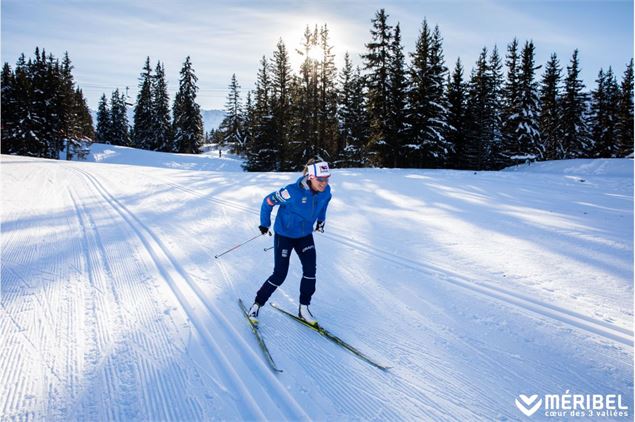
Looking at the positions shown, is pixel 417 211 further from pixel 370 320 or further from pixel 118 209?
pixel 118 209

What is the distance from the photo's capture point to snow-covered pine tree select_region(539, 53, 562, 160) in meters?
40.5

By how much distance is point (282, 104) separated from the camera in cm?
4066

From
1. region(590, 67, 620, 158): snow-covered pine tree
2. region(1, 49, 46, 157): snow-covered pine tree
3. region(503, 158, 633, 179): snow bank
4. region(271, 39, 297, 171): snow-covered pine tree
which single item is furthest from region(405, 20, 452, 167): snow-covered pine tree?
region(1, 49, 46, 157): snow-covered pine tree

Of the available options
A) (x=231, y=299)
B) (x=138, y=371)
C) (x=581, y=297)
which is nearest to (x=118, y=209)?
(x=231, y=299)

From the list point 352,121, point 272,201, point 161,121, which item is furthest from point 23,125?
point 272,201

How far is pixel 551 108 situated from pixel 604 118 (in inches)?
313

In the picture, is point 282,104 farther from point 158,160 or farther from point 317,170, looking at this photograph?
point 317,170

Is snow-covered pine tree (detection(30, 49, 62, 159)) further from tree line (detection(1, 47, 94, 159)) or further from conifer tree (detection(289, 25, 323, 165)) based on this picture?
conifer tree (detection(289, 25, 323, 165))

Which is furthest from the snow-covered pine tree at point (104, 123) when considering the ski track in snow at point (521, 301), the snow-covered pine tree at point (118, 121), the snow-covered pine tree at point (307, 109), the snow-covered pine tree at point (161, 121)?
the ski track in snow at point (521, 301)

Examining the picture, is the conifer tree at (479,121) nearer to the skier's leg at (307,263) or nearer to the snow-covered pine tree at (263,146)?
the snow-covered pine tree at (263,146)

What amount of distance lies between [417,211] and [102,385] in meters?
9.19

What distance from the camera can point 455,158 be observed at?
34.9 m

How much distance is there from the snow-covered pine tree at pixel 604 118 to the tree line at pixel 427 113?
0.11 meters

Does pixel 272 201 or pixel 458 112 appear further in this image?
pixel 458 112
